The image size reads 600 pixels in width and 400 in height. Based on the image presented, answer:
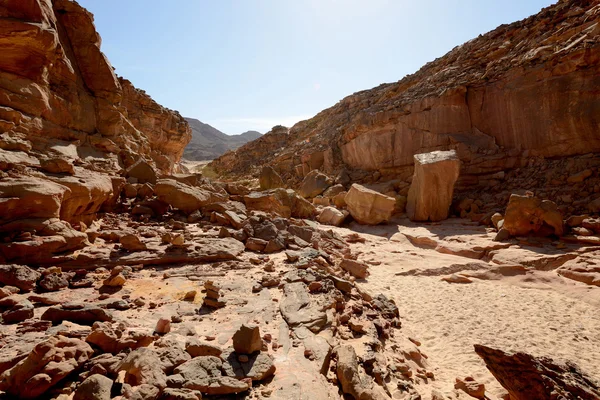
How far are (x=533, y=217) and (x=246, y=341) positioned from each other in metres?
9.71

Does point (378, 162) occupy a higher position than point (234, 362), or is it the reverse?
point (378, 162)

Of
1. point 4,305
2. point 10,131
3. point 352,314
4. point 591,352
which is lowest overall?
point 591,352

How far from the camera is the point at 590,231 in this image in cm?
849

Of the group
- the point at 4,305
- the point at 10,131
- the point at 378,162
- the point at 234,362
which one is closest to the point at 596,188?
the point at 378,162

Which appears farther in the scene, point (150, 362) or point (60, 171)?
point (60, 171)

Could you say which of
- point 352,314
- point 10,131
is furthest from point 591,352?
point 10,131

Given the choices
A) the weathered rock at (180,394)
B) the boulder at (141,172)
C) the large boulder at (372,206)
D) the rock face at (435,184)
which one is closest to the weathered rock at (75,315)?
the weathered rock at (180,394)

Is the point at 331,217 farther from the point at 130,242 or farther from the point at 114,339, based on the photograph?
the point at 114,339

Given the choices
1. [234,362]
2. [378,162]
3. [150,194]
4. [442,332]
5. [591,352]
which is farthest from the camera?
[378,162]

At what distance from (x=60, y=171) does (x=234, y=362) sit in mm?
5352

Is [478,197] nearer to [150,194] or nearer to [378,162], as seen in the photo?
[378,162]

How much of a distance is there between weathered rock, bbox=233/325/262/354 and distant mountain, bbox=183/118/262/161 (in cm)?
5329

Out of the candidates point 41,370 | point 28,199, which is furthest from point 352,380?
point 28,199

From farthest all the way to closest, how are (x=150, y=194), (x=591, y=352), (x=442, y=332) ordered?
(x=150, y=194)
(x=442, y=332)
(x=591, y=352)
